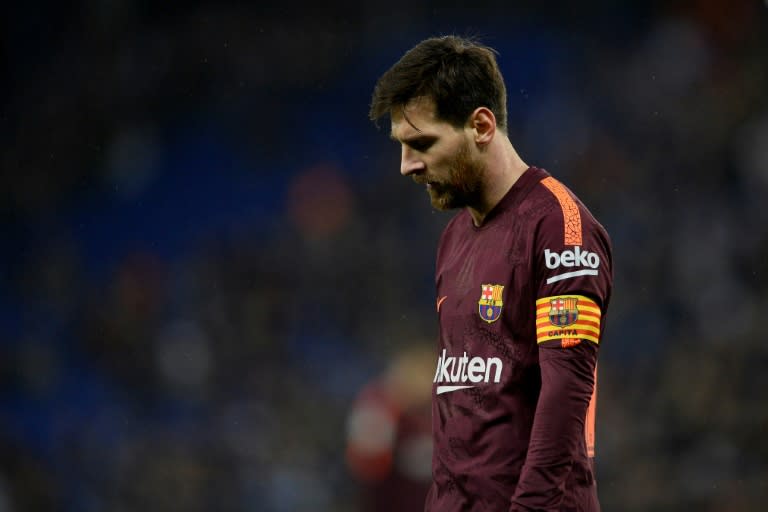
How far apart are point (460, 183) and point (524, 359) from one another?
332mm

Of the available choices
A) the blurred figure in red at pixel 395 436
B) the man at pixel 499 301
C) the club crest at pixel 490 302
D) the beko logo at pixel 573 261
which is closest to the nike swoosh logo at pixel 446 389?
the man at pixel 499 301

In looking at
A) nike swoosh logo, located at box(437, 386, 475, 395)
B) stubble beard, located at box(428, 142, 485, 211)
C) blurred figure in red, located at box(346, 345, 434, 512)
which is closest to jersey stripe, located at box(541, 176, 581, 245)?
stubble beard, located at box(428, 142, 485, 211)

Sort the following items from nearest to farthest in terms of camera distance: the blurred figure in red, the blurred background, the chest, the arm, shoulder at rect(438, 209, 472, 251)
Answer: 1. the arm
2. the chest
3. shoulder at rect(438, 209, 472, 251)
4. the blurred figure in red
5. the blurred background

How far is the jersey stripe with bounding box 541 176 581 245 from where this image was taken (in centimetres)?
167

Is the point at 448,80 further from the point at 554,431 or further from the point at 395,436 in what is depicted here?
the point at 395,436

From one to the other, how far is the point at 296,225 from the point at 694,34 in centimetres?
247

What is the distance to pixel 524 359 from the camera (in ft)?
5.62

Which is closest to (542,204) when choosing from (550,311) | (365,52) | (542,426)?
(550,311)

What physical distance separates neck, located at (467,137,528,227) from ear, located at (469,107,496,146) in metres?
0.02

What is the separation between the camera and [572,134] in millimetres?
5820

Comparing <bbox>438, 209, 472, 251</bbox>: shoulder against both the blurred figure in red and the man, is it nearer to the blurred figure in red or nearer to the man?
the man

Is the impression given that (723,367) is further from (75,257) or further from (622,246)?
(75,257)

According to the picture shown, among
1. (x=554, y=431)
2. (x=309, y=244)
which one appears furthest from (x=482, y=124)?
(x=309, y=244)

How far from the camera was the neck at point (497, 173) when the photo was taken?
184 cm
